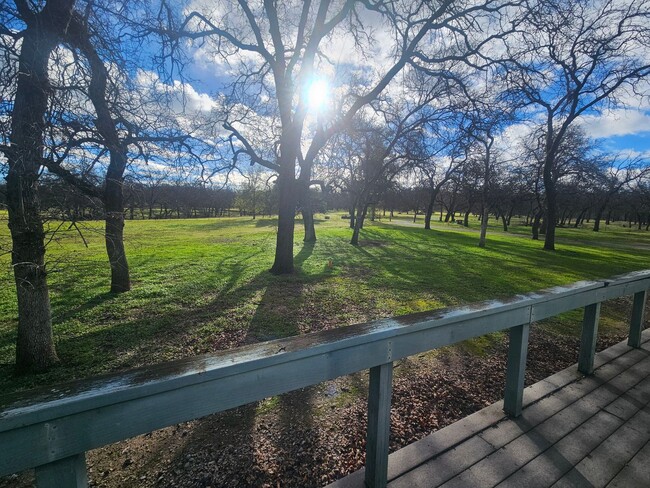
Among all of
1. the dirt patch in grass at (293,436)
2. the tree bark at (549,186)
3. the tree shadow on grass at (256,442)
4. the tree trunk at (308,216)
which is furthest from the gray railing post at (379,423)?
the tree bark at (549,186)

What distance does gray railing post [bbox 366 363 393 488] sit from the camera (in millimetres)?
1877

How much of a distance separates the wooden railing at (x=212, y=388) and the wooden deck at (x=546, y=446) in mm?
466

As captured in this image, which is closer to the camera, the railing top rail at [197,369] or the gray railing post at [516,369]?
the railing top rail at [197,369]

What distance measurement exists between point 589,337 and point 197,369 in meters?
3.90

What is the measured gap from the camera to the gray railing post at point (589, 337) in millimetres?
3262

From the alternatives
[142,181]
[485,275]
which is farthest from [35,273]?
[485,275]

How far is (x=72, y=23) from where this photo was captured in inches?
174

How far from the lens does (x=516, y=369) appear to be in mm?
2658

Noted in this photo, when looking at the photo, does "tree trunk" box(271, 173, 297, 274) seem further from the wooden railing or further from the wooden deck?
the wooden railing

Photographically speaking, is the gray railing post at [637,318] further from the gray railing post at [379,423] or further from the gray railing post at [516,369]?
the gray railing post at [379,423]

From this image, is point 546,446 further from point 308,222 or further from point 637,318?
point 308,222

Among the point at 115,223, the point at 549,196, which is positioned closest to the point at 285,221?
the point at 115,223

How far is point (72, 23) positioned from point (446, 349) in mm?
7270

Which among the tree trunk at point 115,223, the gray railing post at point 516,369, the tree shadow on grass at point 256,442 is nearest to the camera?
the tree shadow on grass at point 256,442
